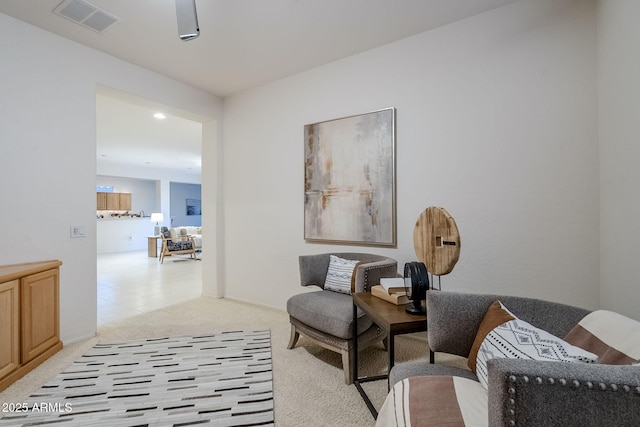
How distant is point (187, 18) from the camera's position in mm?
1827

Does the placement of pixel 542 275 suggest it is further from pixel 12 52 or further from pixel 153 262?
pixel 153 262

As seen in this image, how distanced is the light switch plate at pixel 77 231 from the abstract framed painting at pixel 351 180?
2.15m

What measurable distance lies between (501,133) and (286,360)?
95.9 inches

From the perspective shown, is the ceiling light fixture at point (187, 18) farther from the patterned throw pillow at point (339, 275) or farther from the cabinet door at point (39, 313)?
the cabinet door at point (39, 313)

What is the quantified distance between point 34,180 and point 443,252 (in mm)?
3279

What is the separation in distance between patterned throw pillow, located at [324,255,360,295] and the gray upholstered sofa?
44.0 inches

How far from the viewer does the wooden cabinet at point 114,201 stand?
9734 mm

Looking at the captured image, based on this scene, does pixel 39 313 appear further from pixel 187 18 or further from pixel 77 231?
pixel 187 18

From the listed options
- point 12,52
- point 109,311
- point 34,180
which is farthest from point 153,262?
point 12,52

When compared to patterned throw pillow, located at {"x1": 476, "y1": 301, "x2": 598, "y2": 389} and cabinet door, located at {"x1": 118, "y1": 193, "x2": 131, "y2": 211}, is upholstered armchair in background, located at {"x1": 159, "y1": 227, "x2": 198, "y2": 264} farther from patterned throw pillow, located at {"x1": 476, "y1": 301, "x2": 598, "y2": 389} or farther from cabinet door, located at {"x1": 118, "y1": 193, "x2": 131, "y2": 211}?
patterned throw pillow, located at {"x1": 476, "y1": 301, "x2": 598, "y2": 389}

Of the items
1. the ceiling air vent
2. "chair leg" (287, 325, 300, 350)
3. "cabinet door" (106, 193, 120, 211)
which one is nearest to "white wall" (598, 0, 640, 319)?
"chair leg" (287, 325, 300, 350)

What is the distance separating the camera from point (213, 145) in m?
4.08

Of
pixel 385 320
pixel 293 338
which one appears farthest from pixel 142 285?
pixel 385 320

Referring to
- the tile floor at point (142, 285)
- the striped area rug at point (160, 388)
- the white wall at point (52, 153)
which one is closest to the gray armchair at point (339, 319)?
the striped area rug at point (160, 388)
